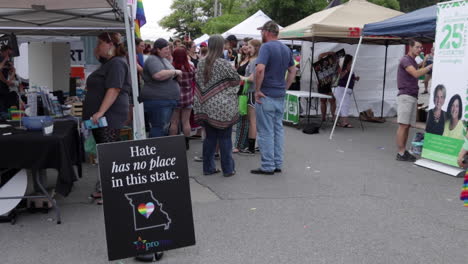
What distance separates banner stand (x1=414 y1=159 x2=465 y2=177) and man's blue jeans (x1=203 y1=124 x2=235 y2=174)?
9.60 feet

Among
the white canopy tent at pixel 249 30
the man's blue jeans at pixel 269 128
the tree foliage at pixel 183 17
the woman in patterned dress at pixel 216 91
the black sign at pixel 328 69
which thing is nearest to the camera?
the woman in patterned dress at pixel 216 91

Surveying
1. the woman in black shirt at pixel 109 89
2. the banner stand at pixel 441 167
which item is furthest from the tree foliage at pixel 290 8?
the woman in black shirt at pixel 109 89

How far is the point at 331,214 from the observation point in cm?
487

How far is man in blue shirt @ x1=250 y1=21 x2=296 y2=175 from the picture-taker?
612cm

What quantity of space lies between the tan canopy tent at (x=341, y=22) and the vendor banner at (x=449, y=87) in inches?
112

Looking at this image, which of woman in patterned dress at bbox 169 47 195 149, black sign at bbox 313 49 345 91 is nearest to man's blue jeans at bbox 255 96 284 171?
woman in patterned dress at bbox 169 47 195 149

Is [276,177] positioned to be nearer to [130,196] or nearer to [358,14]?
[130,196]

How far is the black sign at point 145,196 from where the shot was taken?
3.46m

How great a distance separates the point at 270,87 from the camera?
622 centimetres

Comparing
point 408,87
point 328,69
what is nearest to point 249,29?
point 328,69

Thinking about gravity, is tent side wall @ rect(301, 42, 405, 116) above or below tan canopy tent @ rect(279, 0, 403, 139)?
below

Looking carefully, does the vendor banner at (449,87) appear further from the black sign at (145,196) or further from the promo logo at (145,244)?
the promo logo at (145,244)

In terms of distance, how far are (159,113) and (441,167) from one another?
13.4 feet

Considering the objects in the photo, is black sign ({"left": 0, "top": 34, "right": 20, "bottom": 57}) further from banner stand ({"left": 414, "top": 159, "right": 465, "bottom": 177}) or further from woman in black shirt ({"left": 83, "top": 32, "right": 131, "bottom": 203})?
banner stand ({"left": 414, "top": 159, "right": 465, "bottom": 177})
